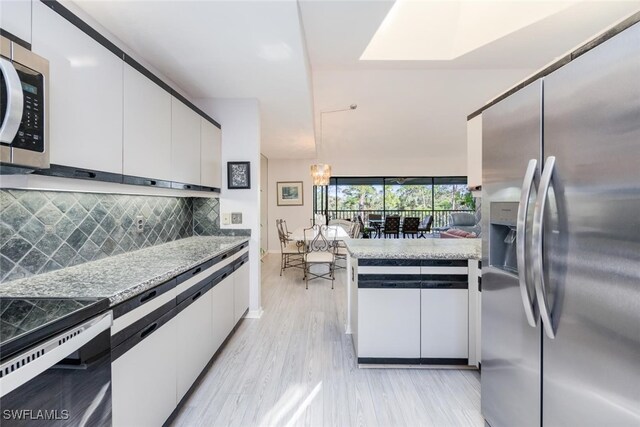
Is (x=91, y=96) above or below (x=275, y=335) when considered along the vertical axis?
above

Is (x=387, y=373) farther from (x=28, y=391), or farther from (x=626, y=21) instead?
(x=626, y=21)

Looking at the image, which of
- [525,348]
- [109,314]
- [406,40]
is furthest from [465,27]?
[109,314]

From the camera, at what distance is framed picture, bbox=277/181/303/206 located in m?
7.82

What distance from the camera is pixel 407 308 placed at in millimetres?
2205

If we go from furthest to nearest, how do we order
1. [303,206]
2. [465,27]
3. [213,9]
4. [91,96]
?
1. [303,206]
2. [465,27]
3. [213,9]
4. [91,96]

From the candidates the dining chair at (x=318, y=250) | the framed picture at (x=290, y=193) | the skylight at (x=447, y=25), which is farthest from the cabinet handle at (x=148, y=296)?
the framed picture at (x=290, y=193)

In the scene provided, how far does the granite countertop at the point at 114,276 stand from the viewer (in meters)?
1.20

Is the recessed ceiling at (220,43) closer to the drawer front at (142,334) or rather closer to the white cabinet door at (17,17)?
the white cabinet door at (17,17)

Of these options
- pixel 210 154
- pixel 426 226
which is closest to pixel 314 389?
pixel 210 154

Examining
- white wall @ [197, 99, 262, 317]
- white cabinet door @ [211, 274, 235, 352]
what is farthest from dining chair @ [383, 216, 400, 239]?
white cabinet door @ [211, 274, 235, 352]

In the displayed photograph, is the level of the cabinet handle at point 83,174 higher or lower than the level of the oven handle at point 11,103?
lower

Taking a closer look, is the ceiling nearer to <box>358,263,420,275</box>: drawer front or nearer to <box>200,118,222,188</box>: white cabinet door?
<box>200,118,222,188</box>: white cabinet door

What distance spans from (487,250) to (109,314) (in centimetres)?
180

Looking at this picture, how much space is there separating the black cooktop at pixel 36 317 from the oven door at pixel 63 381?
0.02 m
